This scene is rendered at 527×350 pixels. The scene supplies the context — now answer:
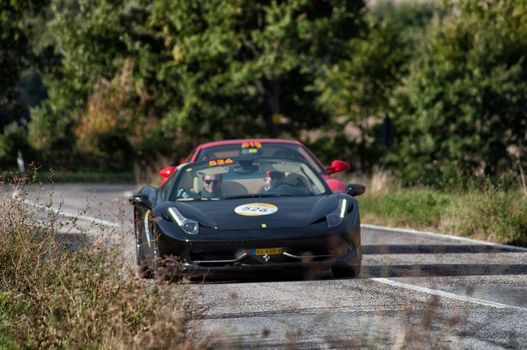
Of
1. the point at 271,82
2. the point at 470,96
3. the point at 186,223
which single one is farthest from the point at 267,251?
the point at 271,82

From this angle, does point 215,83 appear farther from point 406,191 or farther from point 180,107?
point 406,191

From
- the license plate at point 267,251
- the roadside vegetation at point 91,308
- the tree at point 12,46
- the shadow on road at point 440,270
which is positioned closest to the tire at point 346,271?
A: the shadow on road at point 440,270

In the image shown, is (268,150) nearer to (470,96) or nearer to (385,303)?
(385,303)

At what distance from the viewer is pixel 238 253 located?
12.5m

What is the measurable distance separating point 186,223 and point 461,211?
25.9 feet

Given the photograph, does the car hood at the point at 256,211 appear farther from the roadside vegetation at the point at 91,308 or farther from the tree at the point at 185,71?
the tree at the point at 185,71

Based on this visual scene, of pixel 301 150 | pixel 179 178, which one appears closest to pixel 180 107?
pixel 301 150

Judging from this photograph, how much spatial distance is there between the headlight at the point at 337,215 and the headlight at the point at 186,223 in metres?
1.18

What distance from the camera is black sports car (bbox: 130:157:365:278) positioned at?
492 inches

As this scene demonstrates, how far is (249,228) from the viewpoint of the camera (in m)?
12.6

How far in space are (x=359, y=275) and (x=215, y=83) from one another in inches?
1385

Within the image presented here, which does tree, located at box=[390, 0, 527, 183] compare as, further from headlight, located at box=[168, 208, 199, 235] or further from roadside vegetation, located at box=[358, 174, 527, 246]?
headlight, located at box=[168, 208, 199, 235]

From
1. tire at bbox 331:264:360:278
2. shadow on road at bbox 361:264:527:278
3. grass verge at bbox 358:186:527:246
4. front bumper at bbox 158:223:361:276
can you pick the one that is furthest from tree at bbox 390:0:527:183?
front bumper at bbox 158:223:361:276

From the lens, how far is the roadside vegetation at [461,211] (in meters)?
18.4
